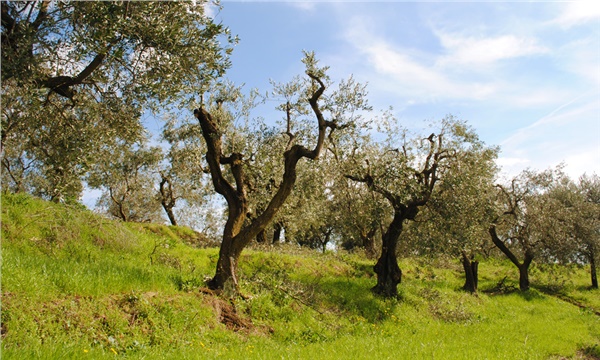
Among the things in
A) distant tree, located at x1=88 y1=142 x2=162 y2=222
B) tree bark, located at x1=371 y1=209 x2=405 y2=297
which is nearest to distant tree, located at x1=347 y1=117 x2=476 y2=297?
tree bark, located at x1=371 y1=209 x2=405 y2=297

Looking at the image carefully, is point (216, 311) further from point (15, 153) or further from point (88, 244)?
point (15, 153)

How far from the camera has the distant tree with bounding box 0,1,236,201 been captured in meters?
9.20

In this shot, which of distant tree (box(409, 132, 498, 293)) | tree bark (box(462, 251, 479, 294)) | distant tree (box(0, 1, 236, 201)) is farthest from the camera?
tree bark (box(462, 251, 479, 294))

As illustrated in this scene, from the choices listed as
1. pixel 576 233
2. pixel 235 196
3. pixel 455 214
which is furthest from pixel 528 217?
pixel 235 196

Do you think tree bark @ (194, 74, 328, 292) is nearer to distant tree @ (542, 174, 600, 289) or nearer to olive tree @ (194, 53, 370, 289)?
olive tree @ (194, 53, 370, 289)

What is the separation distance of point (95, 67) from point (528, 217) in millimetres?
35354

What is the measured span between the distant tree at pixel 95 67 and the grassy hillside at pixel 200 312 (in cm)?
253

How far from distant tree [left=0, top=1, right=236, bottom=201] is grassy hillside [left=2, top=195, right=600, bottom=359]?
253 centimetres

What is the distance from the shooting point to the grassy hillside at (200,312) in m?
9.26

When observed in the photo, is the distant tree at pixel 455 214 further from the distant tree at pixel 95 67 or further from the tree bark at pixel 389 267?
the distant tree at pixel 95 67

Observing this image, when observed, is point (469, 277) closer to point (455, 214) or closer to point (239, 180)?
point (455, 214)

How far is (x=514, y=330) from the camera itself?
66.0ft

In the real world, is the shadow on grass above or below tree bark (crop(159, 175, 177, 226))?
below

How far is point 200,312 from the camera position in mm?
12594
